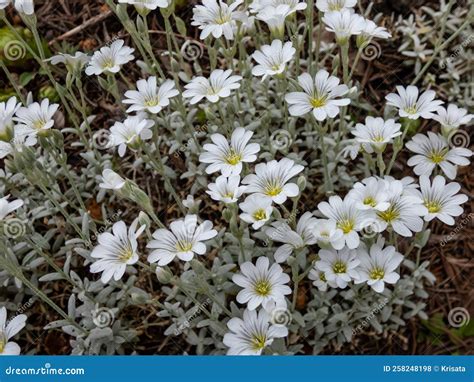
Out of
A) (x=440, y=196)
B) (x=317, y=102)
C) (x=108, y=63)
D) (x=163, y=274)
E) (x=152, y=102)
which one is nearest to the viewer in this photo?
(x=163, y=274)

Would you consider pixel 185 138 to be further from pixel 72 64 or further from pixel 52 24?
pixel 52 24

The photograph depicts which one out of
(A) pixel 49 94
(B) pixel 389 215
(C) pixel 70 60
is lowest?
(B) pixel 389 215

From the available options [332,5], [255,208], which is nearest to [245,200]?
[255,208]

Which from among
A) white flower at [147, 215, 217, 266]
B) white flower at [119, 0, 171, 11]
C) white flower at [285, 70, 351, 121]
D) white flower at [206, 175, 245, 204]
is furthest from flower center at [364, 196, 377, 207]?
white flower at [119, 0, 171, 11]

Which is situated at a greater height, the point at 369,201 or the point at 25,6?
the point at 25,6

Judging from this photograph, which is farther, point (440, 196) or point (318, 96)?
point (318, 96)

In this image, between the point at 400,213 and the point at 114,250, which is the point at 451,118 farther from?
the point at 114,250
